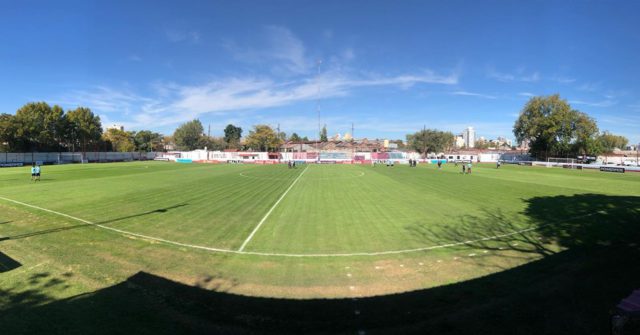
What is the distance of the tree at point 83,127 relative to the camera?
90906mm

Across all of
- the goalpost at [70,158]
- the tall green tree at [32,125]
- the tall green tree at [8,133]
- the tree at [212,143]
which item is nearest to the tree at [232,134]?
the tree at [212,143]

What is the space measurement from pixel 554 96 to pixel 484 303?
319 ft

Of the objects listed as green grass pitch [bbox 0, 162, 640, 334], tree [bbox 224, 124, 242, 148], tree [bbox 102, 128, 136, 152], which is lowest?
green grass pitch [bbox 0, 162, 640, 334]

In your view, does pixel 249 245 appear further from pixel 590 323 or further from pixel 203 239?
pixel 590 323

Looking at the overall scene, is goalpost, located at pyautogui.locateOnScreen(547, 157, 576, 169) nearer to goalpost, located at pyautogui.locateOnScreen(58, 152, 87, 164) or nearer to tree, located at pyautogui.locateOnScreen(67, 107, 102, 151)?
goalpost, located at pyautogui.locateOnScreen(58, 152, 87, 164)

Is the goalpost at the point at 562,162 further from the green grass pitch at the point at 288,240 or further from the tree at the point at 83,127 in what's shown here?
the tree at the point at 83,127

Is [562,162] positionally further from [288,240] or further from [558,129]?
[288,240]

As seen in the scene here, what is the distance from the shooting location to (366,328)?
558 centimetres

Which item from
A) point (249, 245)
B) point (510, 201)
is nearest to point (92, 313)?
point (249, 245)

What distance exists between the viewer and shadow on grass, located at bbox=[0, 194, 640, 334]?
5.43 m

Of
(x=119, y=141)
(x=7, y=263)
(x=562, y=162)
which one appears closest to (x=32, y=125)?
(x=119, y=141)

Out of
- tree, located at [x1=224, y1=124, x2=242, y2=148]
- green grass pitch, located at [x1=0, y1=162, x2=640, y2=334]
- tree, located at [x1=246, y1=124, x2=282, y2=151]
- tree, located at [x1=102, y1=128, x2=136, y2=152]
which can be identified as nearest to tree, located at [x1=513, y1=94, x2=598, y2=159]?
green grass pitch, located at [x1=0, y1=162, x2=640, y2=334]

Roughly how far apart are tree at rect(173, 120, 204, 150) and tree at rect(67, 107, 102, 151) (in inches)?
1782

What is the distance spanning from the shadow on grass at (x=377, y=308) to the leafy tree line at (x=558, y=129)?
3451 inches
